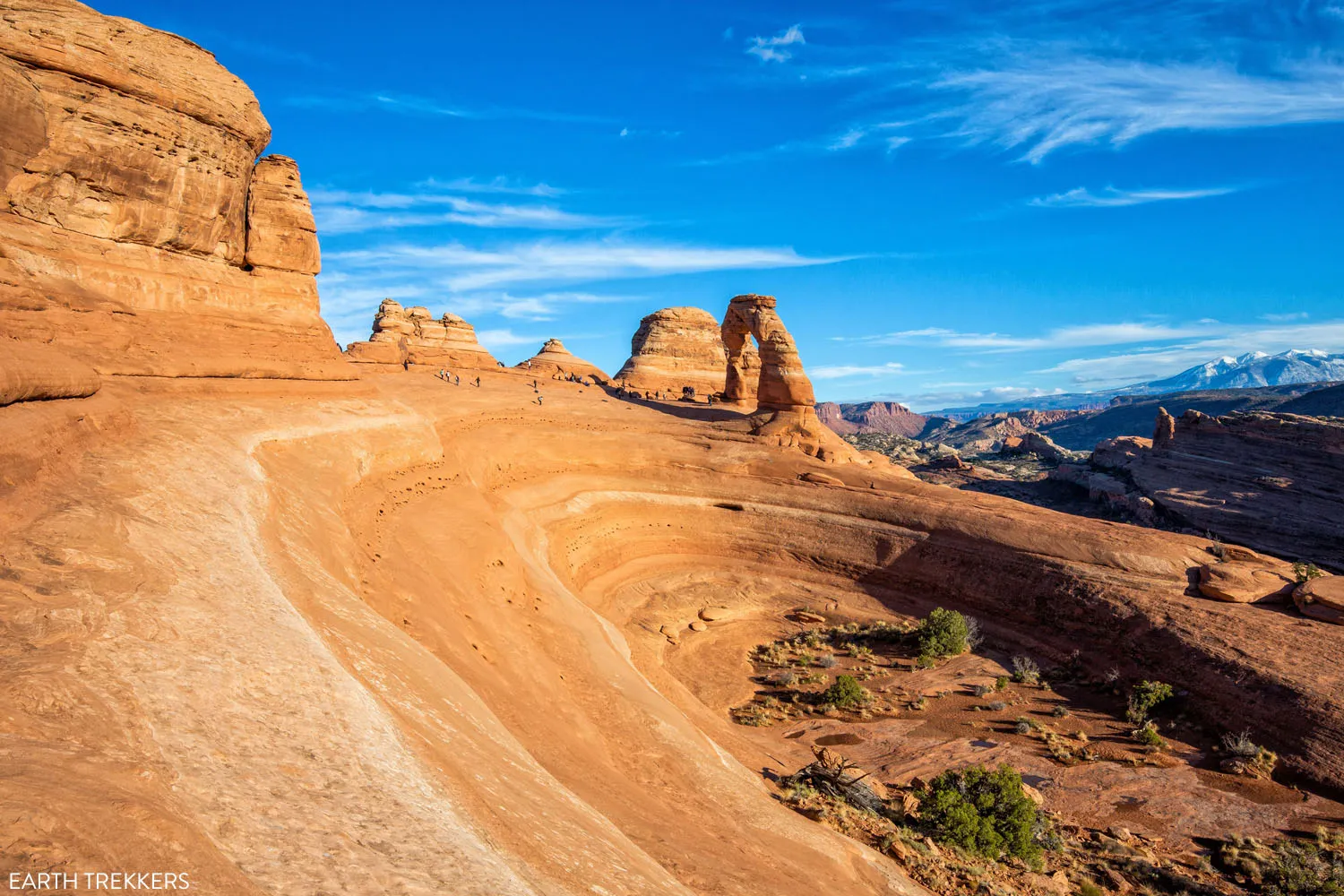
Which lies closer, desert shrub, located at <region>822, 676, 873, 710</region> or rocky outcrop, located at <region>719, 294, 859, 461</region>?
desert shrub, located at <region>822, 676, 873, 710</region>

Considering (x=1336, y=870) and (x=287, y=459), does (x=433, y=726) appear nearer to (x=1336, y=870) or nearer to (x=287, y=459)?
(x=287, y=459)

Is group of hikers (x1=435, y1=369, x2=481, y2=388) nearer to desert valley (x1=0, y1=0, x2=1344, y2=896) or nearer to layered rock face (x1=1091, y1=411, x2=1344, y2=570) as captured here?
desert valley (x1=0, y1=0, x2=1344, y2=896)

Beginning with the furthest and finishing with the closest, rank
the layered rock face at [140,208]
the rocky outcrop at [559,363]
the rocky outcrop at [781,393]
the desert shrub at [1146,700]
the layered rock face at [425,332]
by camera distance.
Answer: the rocky outcrop at [559,363], the layered rock face at [425,332], the rocky outcrop at [781,393], the desert shrub at [1146,700], the layered rock face at [140,208]

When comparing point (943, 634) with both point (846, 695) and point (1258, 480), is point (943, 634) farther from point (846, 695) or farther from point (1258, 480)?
point (1258, 480)

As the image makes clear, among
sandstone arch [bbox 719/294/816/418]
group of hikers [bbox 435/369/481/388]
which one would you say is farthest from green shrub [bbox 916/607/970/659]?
group of hikers [bbox 435/369/481/388]

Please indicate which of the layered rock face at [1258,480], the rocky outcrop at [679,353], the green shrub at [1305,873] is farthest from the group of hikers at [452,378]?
the layered rock face at [1258,480]

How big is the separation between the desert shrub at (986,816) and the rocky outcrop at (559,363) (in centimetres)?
4262

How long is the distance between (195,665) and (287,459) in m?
10.1

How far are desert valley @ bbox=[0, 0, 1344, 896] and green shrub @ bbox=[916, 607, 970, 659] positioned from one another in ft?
0.47

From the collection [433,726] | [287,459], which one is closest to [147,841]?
[433,726]

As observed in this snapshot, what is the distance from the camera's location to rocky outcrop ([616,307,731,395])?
59.0 meters

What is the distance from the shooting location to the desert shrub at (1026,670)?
21.6 m

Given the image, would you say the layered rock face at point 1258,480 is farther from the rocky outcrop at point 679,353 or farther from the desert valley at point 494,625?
the rocky outcrop at point 679,353

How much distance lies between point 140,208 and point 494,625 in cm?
1450
